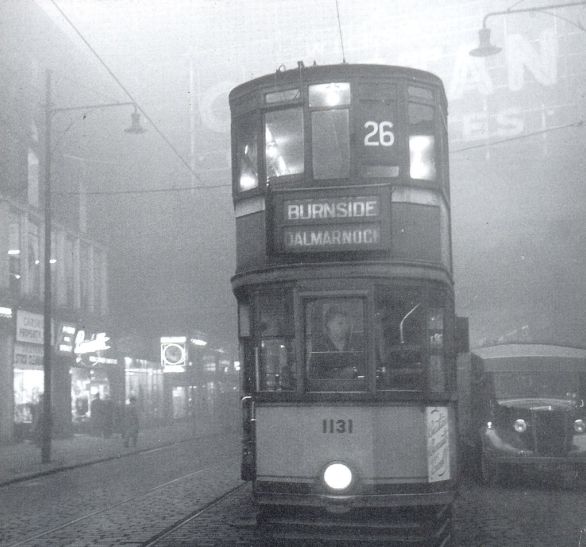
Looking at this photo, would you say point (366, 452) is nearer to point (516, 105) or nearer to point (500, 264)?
point (500, 264)

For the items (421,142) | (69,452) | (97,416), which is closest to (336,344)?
(421,142)

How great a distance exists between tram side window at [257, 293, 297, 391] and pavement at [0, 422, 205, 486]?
11.4 m

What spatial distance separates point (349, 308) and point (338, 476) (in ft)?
4.93

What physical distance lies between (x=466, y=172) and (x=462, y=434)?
166 ft

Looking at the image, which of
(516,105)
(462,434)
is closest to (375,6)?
(516,105)

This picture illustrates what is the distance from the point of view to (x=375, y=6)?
7131 cm

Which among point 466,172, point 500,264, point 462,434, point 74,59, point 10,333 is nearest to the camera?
point 462,434

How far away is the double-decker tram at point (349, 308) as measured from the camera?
882 cm

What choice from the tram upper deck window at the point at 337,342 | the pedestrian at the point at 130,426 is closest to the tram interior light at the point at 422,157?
the tram upper deck window at the point at 337,342

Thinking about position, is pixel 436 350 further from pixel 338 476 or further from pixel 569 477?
pixel 569 477

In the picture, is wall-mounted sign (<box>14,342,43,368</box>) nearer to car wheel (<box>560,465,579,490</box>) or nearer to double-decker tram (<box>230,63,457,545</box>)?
car wheel (<box>560,465,579,490</box>)

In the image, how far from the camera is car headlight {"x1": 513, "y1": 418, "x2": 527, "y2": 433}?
16.0 m

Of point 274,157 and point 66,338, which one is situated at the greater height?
point 274,157

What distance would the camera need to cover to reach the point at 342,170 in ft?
30.8
